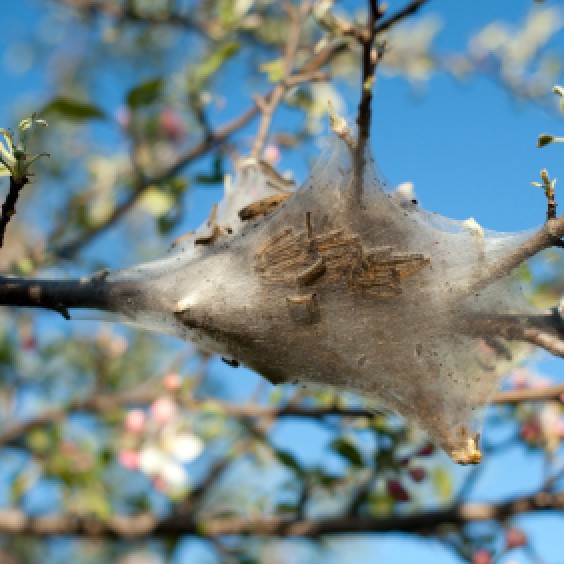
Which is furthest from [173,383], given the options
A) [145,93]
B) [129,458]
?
[145,93]

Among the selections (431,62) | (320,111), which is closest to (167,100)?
(320,111)

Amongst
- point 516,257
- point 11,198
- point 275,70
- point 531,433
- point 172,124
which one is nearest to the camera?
point 516,257

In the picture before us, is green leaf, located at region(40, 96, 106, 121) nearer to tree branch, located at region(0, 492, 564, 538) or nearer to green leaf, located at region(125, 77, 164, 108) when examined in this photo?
green leaf, located at region(125, 77, 164, 108)

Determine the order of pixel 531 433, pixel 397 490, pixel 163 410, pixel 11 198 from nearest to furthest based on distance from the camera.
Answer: pixel 11 198 → pixel 397 490 → pixel 531 433 → pixel 163 410

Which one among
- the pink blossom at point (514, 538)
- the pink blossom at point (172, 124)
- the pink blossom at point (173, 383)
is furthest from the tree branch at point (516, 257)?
the pink blossom at point (172, 124)

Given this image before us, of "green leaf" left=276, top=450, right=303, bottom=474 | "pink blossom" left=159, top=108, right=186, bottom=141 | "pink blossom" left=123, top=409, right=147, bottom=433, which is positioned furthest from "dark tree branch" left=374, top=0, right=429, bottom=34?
"pink blossom" left=159, top=108, right=186, bottom=141

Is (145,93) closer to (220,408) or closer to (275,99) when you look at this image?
(275,99)
